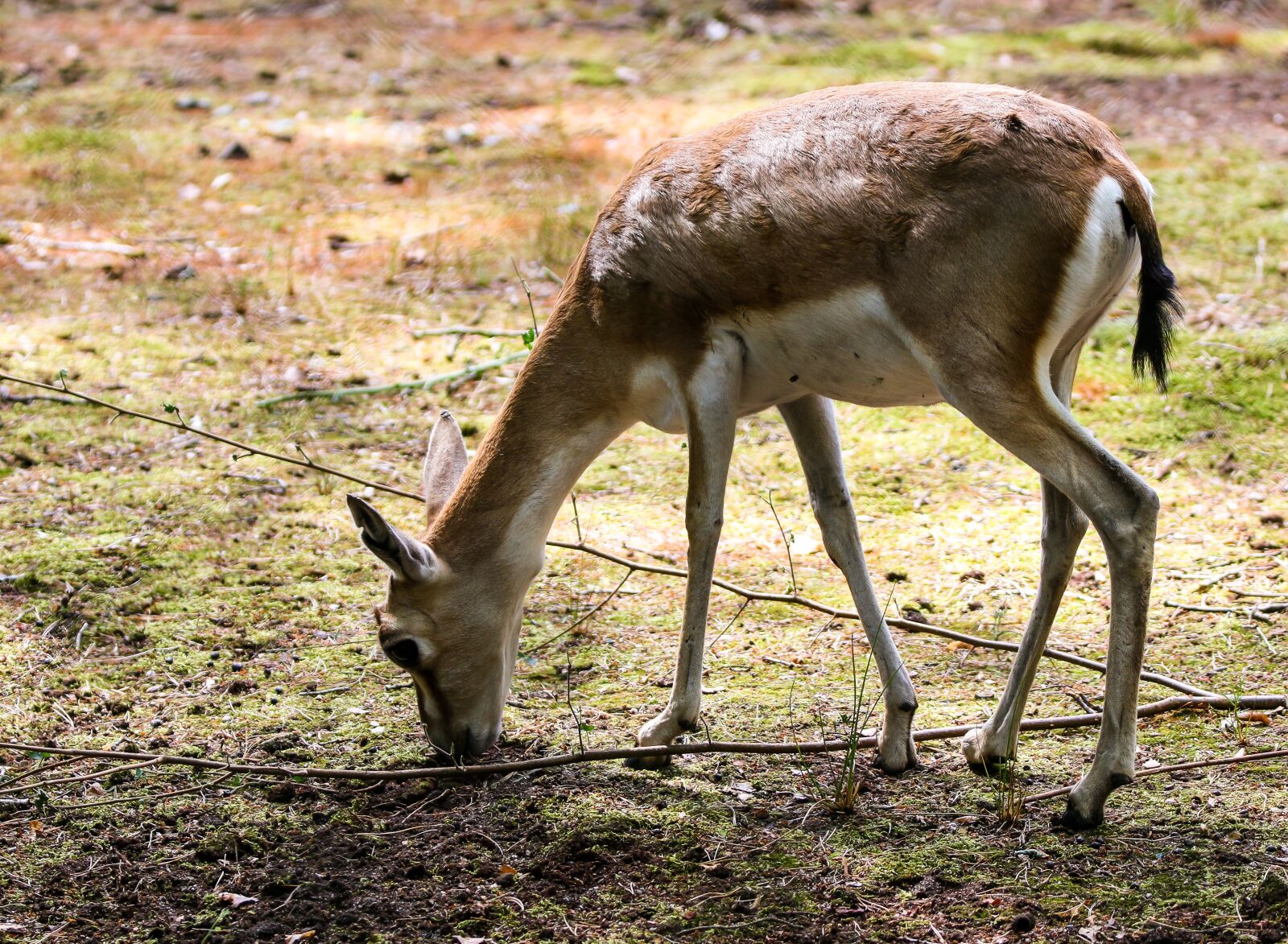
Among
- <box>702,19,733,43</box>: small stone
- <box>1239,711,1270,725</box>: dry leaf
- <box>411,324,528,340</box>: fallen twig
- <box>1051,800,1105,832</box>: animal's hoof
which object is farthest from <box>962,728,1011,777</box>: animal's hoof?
<box>702,19,733,43</box>: small stone

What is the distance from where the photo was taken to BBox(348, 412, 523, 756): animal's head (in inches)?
181

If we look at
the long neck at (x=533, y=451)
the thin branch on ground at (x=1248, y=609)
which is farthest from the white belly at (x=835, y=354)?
the thin branch on ground at (x=1248, y=609)

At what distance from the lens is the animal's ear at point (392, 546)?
4113mm

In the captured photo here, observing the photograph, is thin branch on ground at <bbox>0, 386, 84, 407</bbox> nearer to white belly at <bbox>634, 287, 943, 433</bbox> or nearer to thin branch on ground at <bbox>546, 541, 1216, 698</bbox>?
thin branch on ground at <bbox>546, 541, 1216, 698</bbox>

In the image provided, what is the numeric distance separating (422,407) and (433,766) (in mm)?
3501

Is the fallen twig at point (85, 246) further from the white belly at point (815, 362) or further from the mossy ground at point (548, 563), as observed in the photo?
the white belly at point (815, 362)

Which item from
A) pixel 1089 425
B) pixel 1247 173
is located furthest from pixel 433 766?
pixel 1247 173

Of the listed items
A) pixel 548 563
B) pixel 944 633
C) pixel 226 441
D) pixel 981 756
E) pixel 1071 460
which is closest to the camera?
pixel 1071 460

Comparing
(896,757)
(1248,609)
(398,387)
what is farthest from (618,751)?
(398,387)

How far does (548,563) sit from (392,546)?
214 cm

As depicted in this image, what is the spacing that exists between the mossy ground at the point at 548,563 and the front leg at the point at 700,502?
0.21 m

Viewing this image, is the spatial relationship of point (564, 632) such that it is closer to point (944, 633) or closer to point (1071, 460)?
point (944, 633)

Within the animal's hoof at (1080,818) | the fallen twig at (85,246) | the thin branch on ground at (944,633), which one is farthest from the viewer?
the fallen twig at (85,246)

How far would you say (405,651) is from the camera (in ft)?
15.2
